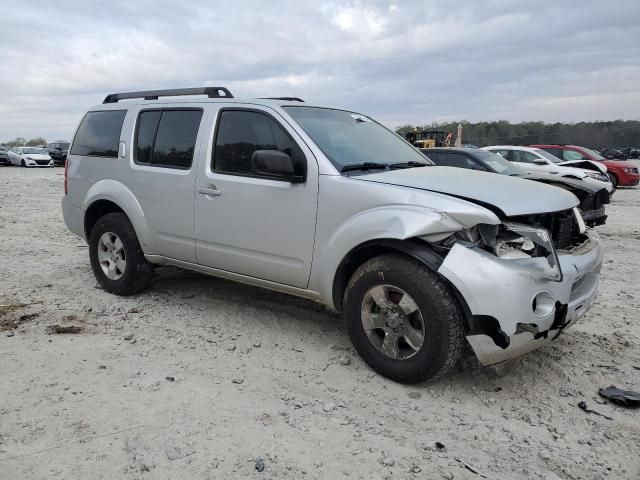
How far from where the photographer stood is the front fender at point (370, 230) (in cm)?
319

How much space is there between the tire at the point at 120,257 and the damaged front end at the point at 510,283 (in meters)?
3.05

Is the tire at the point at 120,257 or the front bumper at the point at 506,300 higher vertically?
the front bumper at the point at 506,300

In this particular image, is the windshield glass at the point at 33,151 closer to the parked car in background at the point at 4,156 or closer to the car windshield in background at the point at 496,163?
the parked car in background at the point at 4,156

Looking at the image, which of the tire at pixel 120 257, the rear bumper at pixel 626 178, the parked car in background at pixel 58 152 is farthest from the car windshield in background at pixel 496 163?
the parked car in background at pixel 58 152

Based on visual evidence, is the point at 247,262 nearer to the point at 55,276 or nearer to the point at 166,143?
the point at 166,143

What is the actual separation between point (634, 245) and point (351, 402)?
21.9ft

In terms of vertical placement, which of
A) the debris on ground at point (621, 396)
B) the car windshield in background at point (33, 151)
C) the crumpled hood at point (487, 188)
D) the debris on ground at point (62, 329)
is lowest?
the car windshield in background at point (33, 151)

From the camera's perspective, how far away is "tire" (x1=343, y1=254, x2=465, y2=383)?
125 inches

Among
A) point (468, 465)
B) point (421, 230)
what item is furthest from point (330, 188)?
point (468, 465)

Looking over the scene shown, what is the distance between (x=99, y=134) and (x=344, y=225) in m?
3.14

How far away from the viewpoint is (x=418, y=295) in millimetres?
3236

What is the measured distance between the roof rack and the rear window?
0.82ft

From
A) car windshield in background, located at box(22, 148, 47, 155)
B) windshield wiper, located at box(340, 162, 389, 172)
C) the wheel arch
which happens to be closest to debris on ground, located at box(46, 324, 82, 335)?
the wheel arch

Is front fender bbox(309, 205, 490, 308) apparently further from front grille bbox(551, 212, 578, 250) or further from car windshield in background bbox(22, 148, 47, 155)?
car windshield in background bbox(22, 148, 47, 155)
